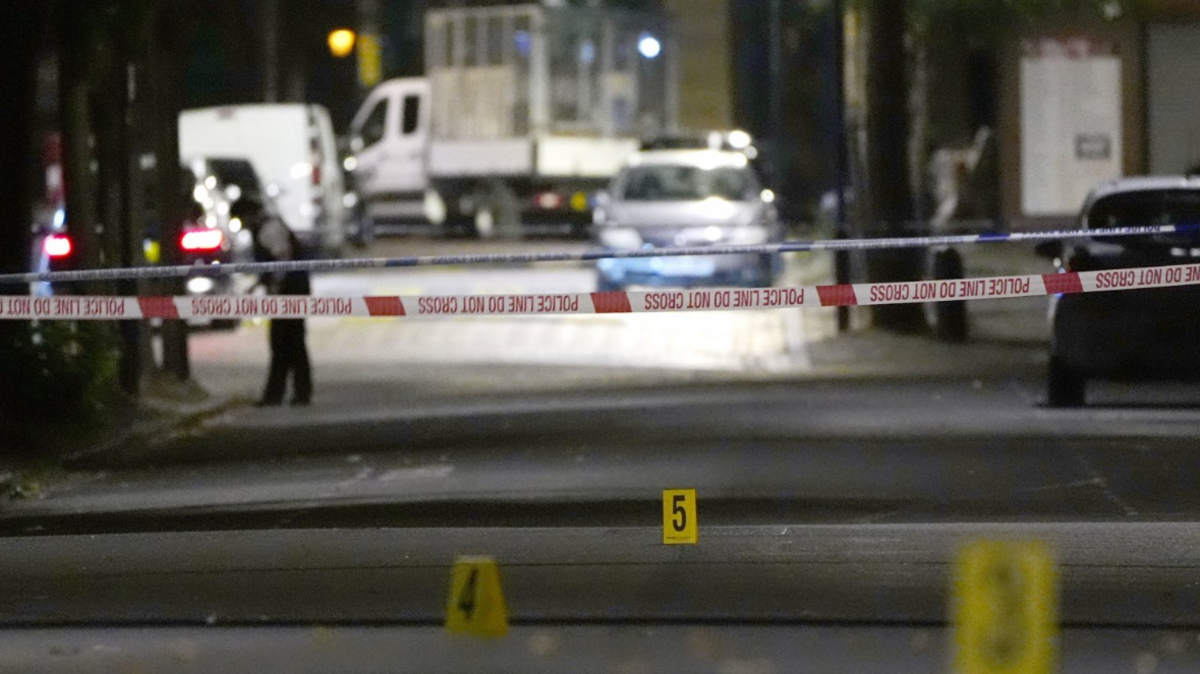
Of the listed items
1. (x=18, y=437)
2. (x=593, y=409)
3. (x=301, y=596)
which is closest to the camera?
(x=301, y=596)

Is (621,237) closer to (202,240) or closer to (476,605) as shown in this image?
(202,240)

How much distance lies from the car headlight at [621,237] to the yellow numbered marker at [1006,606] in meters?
19.9

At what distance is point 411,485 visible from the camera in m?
12.6

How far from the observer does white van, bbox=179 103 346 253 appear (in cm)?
3073

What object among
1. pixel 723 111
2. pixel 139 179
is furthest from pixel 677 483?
pixel 723 111

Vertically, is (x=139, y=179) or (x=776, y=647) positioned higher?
(x=139, y=179)

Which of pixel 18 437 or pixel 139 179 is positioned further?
pixel 139 179

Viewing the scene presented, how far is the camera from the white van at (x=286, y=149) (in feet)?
101

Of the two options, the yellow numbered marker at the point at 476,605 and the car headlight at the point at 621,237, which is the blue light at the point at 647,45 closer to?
the car headlight at the point at 621,237

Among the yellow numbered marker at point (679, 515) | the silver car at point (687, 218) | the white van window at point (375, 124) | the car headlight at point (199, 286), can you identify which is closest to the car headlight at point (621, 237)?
the silver car at point (687, 218)

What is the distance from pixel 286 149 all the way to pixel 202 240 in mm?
9538

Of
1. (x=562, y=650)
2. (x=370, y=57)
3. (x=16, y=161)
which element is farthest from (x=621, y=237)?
(x=370, y=57)

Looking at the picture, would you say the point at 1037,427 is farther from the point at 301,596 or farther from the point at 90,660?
the point at 90,660

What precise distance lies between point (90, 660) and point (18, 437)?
265 inches
